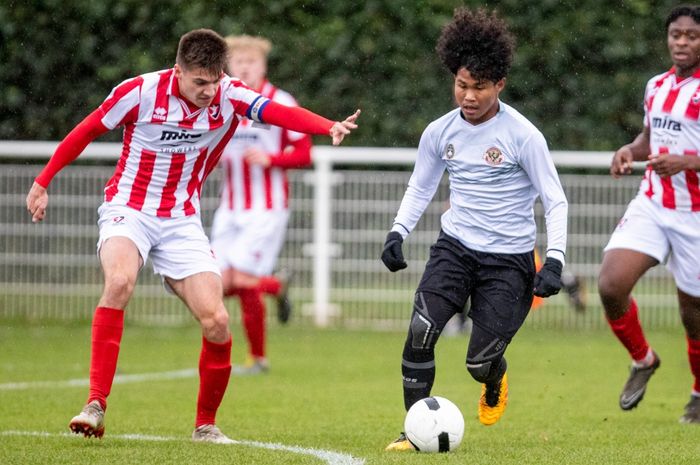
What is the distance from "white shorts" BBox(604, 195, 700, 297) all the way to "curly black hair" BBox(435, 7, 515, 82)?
1.50 m

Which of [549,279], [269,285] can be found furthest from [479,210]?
[269,285]

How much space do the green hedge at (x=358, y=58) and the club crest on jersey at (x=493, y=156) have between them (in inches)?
445

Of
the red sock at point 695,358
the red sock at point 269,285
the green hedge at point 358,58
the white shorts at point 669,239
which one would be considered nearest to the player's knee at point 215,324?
the white shorts at point 669,239

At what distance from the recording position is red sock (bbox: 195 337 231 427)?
21.2ft

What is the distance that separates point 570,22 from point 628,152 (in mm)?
10571

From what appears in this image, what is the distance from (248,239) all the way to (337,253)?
3.58 meters

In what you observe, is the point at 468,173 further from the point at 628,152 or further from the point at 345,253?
the point at 345,253

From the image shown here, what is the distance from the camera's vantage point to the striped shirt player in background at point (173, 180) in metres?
6.28

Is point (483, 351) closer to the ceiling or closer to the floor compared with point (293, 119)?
closer to the floor

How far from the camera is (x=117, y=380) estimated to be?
9.36 metres

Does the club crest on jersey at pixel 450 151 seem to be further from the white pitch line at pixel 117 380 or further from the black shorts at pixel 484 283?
the white pitch line at pixel 117 380

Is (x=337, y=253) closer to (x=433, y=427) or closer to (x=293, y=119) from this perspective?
(x=293, y=119)

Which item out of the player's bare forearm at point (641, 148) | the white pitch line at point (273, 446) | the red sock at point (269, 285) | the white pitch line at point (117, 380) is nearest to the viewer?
the white pitch line at point (273, 446)

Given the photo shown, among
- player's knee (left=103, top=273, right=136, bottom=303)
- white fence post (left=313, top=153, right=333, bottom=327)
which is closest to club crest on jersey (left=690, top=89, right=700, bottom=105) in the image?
player's knee (left=103, top=273, right=136, bottom=303)
